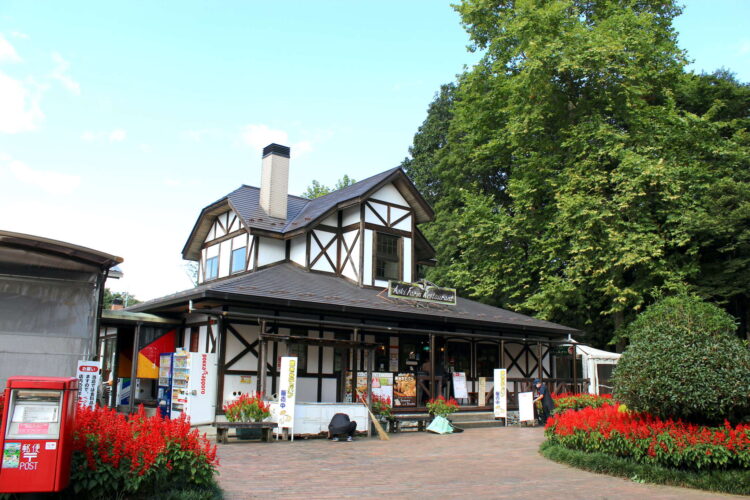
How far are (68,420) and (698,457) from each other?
8621 millimetres

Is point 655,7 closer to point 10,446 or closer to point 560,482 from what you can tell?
point 560,482

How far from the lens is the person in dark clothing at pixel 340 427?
14070mm

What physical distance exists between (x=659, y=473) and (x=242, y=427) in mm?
Answer: 8121

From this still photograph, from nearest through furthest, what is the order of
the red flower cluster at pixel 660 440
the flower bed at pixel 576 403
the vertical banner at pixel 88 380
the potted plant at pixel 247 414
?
the red flower cluster at pixel 660 440, the vertical banner at pixel 88 380, the potted plant at pixel 247 414, the flower bed at pixel 576 403

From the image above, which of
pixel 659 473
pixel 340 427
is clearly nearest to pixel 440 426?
pixel 340 427

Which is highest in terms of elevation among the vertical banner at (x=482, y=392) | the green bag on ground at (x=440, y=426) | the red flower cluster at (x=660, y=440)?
the vertical banner at (x=482, y=392)

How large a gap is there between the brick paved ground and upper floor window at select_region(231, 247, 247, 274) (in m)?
8.94

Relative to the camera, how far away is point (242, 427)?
1339 centimetres

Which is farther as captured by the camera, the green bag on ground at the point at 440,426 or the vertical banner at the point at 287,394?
the green bag on ground at the point at 440,426

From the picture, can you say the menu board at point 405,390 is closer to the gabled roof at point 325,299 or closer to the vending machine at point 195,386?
the gabled roof at point 325,299

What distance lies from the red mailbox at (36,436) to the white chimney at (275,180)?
52.4ft

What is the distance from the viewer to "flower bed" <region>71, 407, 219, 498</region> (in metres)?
6.68

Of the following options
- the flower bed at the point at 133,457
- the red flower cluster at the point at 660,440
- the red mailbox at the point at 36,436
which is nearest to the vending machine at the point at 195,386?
the flower bed at the point at 133,457

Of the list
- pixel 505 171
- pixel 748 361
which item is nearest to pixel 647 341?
pixel 748 361
